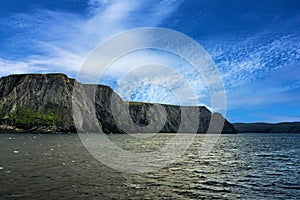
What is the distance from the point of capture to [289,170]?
35469mm

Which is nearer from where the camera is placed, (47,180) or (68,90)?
(47,180)

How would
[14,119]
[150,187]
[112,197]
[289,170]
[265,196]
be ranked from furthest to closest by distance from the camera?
[14,119]
[289,170]
[150,187]
[265,196]
[112,197]

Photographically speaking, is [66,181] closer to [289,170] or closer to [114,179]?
[114,179]

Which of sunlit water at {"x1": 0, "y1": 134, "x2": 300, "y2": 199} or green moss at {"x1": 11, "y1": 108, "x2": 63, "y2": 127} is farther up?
green moss at {"x1": 11, "y1": 108, "x2": 63, "y2": 127}

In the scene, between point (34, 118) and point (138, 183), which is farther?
point (34, 118)

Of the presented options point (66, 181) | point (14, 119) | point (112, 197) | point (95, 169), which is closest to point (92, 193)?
point (112, 197)

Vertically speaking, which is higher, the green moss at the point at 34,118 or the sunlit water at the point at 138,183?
the green moss at the point at 34,118

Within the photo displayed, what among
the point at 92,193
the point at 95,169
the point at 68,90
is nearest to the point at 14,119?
the point at 68,90

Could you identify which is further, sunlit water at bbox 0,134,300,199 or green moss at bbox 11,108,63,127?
green moss at bbox 11,108,63,127

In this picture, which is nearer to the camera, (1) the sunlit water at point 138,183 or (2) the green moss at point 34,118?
(1) the sunlit water at point 138,183

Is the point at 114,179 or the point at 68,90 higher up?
the point at 68,90

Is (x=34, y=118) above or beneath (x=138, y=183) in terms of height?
above

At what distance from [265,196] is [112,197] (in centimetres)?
1272

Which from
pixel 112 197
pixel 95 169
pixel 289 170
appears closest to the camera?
pixel 112 197
